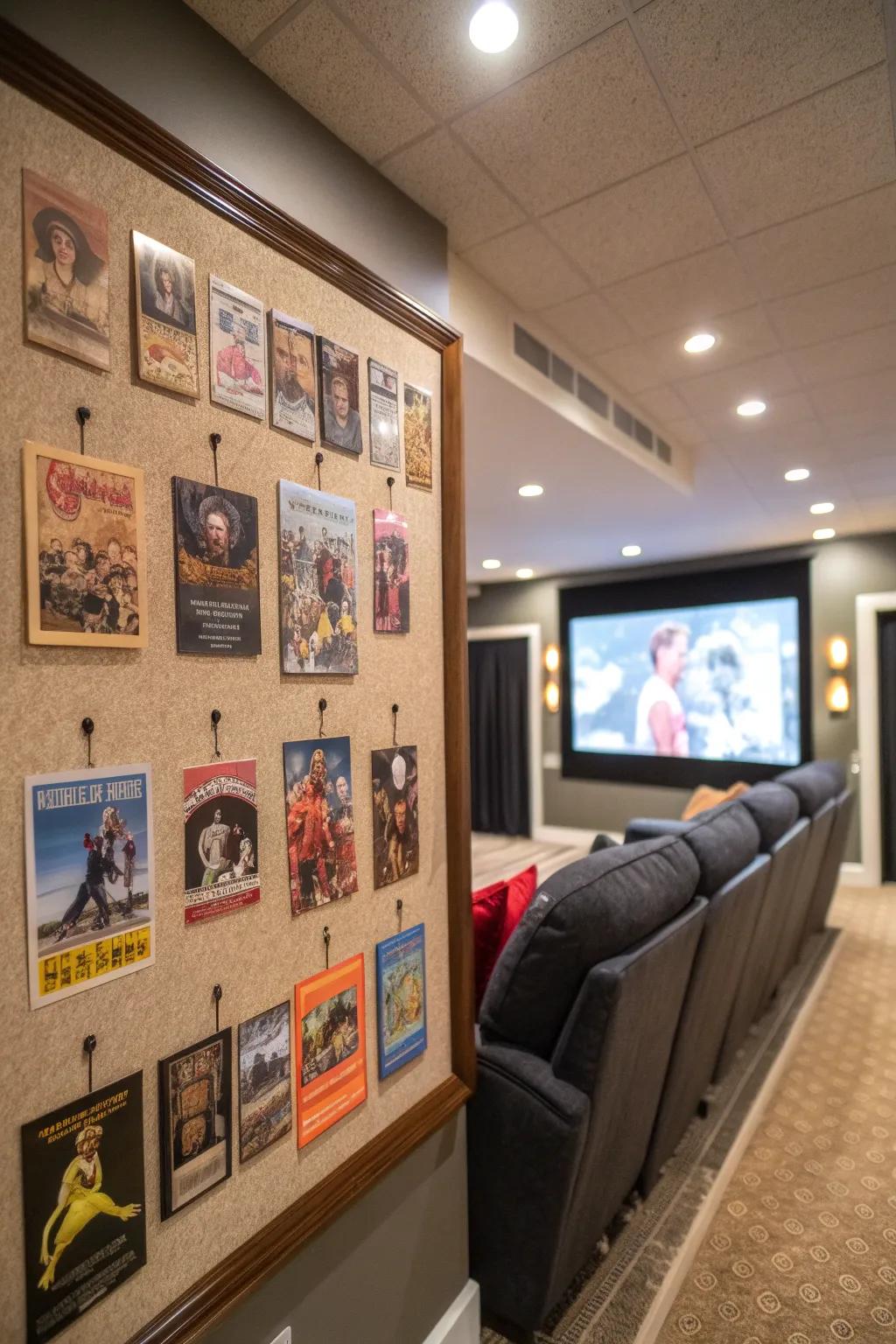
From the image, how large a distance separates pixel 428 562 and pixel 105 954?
953mm

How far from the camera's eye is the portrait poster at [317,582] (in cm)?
119

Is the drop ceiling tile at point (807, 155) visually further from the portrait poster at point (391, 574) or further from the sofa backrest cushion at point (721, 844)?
the sofa backrest cushion at point (721, 844)

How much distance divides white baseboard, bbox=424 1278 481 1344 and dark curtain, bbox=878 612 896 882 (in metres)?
4.96

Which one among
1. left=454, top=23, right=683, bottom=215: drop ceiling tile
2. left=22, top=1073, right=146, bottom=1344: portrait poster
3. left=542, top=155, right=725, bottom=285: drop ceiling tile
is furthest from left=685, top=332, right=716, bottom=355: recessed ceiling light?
left=22, top=1073, right=146, bottom=1344: portrait poster

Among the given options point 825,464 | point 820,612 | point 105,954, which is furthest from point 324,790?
point 820,612


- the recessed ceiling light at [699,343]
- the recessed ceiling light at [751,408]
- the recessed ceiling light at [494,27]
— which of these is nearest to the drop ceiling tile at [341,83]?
the recessed ceiling light at [494,27]

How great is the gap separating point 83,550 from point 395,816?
77cm

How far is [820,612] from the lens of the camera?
5.62 meters

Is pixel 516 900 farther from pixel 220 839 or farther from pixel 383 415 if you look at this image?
pixel 383 415

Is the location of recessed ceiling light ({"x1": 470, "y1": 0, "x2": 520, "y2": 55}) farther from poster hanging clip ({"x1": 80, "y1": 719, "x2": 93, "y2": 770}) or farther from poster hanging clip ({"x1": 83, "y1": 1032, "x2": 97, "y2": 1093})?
poster hanging clip ({"x1": 83, "y1": 1032, "x2": 97, "y2": 1093})

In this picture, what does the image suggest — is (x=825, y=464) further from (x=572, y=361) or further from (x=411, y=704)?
(x=411, y=704)

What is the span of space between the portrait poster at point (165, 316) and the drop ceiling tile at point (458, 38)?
0.55 meters

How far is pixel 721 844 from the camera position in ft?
6.84

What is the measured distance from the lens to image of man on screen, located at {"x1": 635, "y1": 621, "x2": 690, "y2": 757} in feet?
20.6
